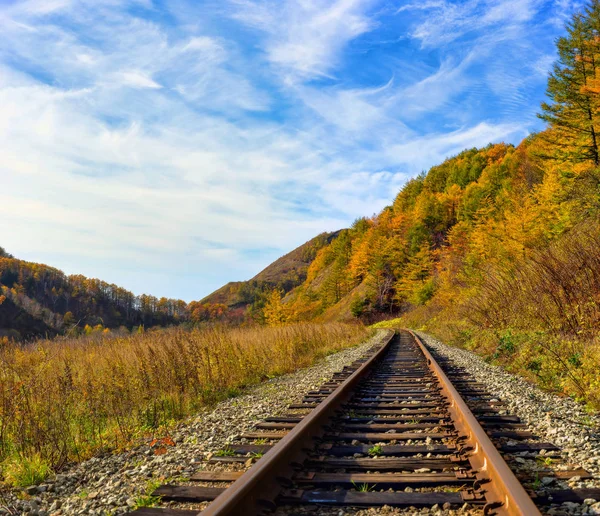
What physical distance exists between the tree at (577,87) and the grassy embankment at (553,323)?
16.2 metres

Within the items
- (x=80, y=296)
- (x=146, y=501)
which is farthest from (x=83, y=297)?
(x=146, y=501)

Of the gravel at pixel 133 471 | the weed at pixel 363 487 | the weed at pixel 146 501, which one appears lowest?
the gravel at pixel 133 471

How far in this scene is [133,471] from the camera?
3.84 m

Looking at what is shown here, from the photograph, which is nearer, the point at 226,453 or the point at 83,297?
the point at 226,453

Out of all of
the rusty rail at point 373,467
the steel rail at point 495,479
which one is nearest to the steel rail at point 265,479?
the rusty rail at point 373,467

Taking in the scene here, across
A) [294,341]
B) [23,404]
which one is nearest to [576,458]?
[23,404]

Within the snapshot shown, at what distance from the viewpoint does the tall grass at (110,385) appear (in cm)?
488

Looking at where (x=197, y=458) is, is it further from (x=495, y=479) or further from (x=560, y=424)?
(x=560, y=424)

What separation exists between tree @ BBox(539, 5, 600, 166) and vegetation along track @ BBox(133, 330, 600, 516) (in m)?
25.7

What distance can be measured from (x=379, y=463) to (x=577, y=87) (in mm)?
29978

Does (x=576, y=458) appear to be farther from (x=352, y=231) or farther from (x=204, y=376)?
(x=352, y=231)

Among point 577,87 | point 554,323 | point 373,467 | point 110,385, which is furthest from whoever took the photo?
point 577,87

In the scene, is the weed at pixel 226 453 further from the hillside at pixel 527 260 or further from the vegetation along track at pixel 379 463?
the hillside at pixel 527 260

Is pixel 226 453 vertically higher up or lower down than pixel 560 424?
higher up
